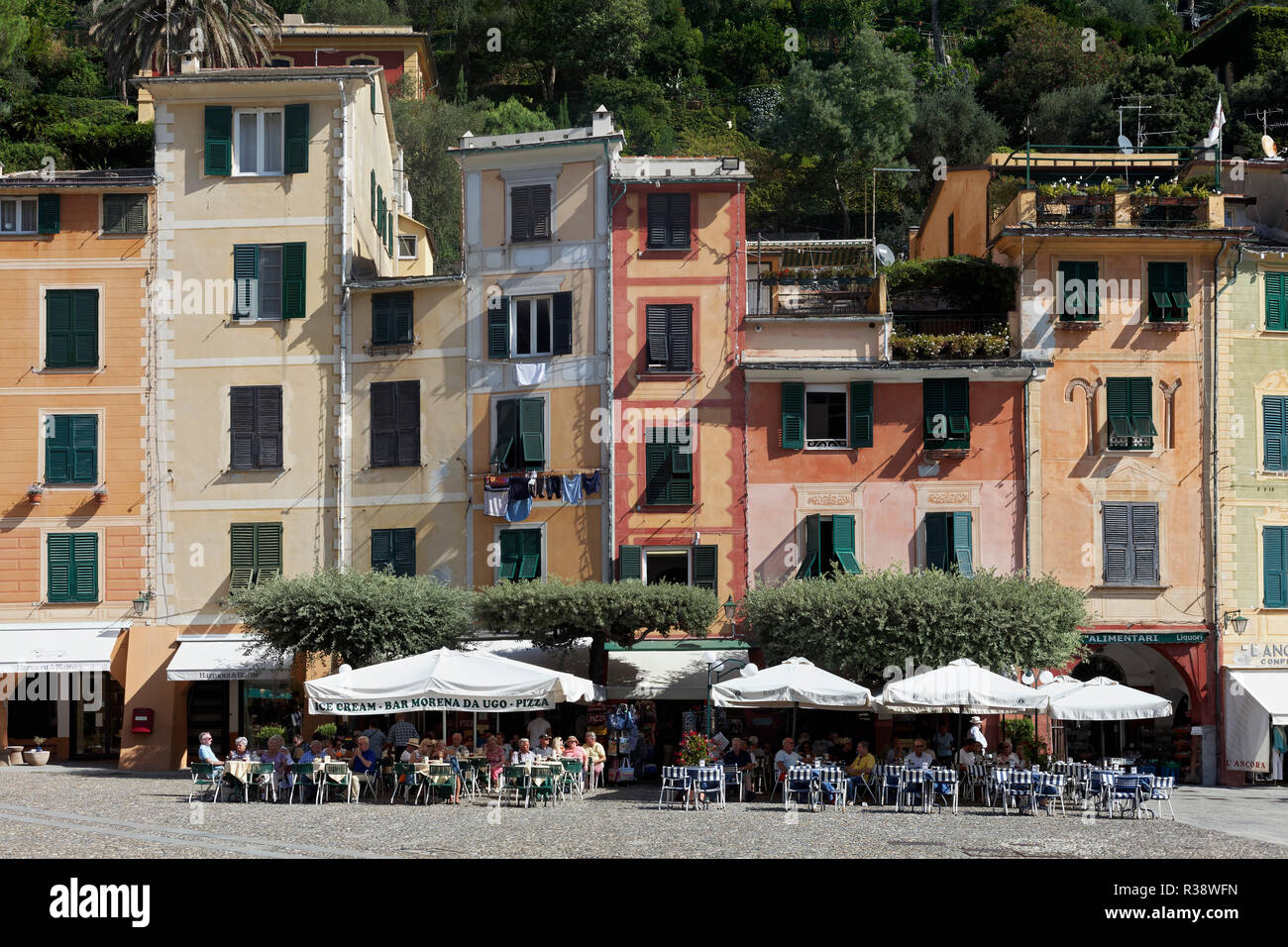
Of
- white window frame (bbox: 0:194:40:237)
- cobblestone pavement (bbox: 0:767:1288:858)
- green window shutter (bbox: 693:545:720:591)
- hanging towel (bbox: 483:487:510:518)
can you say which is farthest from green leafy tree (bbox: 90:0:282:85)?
cobblestone pavement (bbox: 0:767:1288:858)

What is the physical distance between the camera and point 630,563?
128ft

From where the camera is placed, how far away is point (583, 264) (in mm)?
40312

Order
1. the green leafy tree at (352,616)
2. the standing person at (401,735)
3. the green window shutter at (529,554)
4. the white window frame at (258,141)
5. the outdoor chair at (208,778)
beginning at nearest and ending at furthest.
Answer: the outdoor chair at (208,778) < the standing person at (401,735) < the green leafy tree at (352,616) < the green window shutter at (529,554) < the white window frame at (258,141)

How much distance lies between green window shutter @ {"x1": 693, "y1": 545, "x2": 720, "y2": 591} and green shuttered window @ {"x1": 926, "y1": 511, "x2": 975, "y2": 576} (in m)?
4.66

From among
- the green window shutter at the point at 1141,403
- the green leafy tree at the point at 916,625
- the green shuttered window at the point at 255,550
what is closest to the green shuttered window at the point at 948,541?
the green window shutter at the point at 1141,403

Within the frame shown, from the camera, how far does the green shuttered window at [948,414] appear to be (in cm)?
3994

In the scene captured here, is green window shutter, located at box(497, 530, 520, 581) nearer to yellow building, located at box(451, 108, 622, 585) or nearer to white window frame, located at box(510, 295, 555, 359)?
yellow building, located at box(451, 108, 622, 585)

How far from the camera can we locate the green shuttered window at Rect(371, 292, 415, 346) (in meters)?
40.5

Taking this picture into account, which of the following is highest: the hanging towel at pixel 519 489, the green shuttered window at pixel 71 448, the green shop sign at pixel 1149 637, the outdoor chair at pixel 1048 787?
the green shuttered window at pixel 71 448

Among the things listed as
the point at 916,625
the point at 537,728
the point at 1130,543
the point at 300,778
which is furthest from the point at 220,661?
the point at 1130,543

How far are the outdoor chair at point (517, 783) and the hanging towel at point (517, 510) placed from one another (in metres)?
9.91

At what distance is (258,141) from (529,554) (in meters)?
11.4

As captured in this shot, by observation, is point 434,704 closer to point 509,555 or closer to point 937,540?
point 509,555

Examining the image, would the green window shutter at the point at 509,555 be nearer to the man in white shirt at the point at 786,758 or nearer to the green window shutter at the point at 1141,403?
the man in white shirt at the point at 786,758
